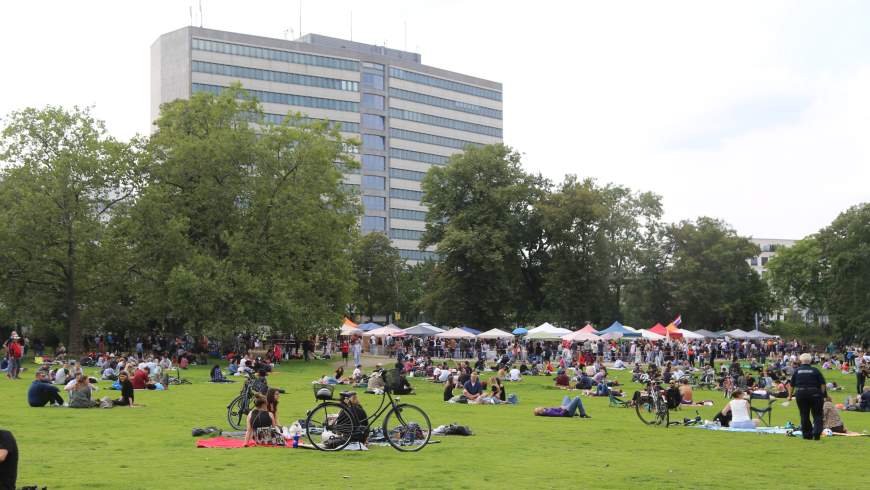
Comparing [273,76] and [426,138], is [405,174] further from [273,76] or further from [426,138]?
[273,76]

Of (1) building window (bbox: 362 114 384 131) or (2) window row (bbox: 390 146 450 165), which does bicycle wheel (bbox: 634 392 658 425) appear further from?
(2) window row (bbox: 390 146 450 165)

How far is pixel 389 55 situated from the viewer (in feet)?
461

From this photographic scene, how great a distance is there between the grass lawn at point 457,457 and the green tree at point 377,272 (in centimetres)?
7869

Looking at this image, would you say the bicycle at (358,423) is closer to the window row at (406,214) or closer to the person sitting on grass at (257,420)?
the person sitting on grass at (257,420)

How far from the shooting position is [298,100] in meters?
122

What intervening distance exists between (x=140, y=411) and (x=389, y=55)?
119981 millimetres

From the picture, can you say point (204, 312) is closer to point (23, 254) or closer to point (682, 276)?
point (23, 254)

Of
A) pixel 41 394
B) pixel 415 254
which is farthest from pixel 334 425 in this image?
pixel 415 254

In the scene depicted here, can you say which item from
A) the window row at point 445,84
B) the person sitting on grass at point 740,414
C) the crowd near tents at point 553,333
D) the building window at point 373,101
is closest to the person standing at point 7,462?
the person sitting on grass at point 740,414

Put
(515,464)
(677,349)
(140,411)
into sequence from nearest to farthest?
1. (515,464)
2. (140,411)
3. (677,349)

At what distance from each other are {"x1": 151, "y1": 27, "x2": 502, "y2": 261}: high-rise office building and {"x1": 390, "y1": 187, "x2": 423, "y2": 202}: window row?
5.6 inches

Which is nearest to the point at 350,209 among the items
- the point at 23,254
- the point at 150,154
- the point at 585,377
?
the point at 150,154

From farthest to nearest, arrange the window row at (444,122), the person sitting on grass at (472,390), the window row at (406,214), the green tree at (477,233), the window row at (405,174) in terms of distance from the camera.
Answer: the window row at (444,122) < the window row at (405,174) < the window row at (406,214) < the green tree at (477,233) < the person sitting on grass at (472,390)

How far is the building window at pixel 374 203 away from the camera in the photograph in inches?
5177
